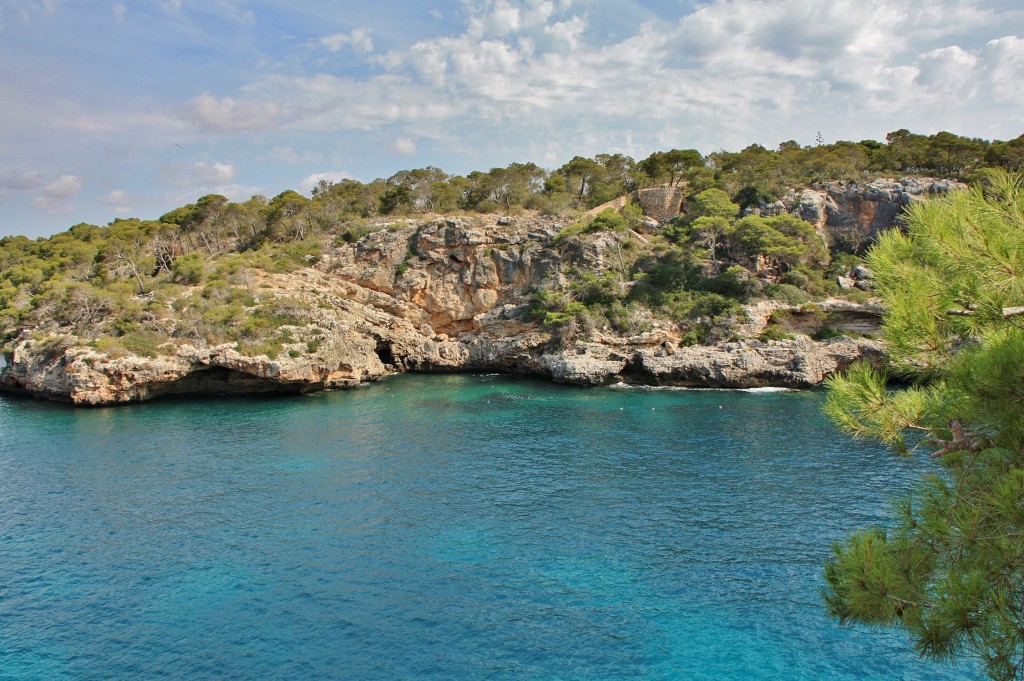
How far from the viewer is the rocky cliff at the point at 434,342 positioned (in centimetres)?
3769

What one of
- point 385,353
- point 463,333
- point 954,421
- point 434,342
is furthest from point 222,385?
point 954,421

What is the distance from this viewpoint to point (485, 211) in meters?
56.5

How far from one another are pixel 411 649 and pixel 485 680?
6.52 ft

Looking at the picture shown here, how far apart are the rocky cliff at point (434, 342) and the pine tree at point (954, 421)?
31.8m

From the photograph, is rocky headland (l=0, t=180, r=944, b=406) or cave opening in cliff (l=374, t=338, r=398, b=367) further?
cave opening in cliff (l=374, t=338, r=398, b=367)

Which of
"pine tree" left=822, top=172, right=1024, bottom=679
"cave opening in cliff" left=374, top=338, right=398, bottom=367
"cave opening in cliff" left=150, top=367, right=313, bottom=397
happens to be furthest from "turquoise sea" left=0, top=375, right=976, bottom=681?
"cave opening in cliff" left=374, top=338, right=398, bottom=367

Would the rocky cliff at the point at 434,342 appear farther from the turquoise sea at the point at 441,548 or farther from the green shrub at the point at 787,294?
the turquoise sea at the point at 441,548

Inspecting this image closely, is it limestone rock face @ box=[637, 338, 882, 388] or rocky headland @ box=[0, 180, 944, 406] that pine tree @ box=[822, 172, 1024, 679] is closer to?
limestone rock face @ box=[637, 338, 882, 388]

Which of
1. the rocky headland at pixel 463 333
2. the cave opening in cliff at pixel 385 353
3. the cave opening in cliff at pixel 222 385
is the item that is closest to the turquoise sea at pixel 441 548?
the rocky headland at pixel 463 333

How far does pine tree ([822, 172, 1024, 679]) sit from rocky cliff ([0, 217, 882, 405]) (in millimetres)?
31824

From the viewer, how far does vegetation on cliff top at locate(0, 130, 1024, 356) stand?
135ft

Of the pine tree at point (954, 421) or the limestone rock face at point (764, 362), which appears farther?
the limestone rock face at point (764, 362)

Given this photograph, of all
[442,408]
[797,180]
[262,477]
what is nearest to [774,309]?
[797,180]

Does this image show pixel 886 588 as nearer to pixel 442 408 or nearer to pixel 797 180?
pixel 442 408
